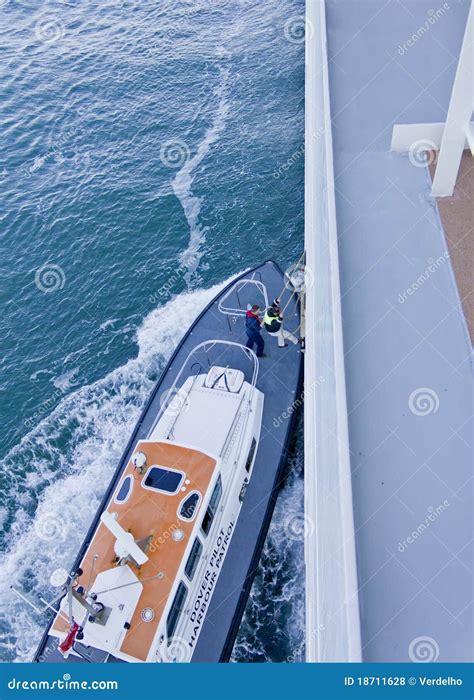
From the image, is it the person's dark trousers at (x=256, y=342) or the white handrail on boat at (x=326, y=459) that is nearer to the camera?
the white handrail on boat at (x=326, y=459)

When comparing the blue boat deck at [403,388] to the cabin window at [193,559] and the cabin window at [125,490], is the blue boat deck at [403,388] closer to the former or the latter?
the cabin window at [193,559]

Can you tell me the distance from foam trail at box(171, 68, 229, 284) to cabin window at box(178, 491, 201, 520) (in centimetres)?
757

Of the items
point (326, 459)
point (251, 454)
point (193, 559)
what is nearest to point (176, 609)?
point (193, 559)

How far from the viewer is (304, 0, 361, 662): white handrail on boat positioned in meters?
4.92

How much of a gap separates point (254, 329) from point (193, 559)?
436 cm

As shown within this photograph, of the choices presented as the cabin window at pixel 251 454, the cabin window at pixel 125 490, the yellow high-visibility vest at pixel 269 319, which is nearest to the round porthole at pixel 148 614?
the cabin window at pixel 125 490

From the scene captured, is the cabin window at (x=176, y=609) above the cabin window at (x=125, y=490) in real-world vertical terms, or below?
below

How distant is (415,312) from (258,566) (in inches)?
217

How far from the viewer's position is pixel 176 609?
7.72 m

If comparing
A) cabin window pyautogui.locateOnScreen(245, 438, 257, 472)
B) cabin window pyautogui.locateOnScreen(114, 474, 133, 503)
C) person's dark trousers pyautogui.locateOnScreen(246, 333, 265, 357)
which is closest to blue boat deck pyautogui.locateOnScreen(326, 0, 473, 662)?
person's dark trousers pyautogui.locateOnScreen(246, 333, 265, 357)

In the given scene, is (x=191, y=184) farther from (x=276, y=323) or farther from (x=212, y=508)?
(x=212, y=508)

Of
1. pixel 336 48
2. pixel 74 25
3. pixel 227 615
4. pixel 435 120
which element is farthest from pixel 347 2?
pixel 74 25

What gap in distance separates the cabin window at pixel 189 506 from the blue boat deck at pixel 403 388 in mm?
3369

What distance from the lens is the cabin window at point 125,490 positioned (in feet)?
27.9
